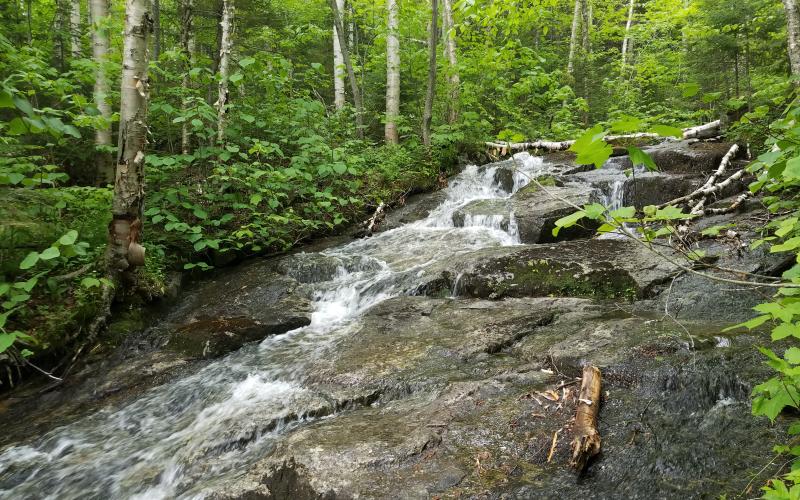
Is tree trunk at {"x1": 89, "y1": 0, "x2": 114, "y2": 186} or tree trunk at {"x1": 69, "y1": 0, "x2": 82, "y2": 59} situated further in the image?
tree trunk at {"x1": 69, "y1": 0, "x2": 82, "y2": 59}

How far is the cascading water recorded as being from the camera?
328 cm

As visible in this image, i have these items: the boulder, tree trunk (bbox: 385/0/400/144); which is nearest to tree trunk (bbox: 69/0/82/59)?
the boulder

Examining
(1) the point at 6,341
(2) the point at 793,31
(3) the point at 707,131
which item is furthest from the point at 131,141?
(3) the point at 707,131

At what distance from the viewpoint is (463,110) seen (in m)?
14.2

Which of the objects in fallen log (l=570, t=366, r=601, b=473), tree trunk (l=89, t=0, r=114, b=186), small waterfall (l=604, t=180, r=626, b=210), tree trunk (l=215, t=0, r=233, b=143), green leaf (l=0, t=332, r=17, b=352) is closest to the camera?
fallen log (l=570, t=366, r=601, b=473)

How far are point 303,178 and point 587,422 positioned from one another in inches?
290

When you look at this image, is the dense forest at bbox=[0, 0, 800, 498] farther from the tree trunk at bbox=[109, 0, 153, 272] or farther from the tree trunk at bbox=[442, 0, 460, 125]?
the tree trunk at bbox=[442, 0, 460, 125]

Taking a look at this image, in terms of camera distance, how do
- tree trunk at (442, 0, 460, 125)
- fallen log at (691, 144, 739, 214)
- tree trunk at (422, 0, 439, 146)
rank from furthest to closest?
tree trunk at (442, 0, 460, 125) < tree trunk at (422, 0, 439, 146) < fallen log at (691, 144, 739, 214)

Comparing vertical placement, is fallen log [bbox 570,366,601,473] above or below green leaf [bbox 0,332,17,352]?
below

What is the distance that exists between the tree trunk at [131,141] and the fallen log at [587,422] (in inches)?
212

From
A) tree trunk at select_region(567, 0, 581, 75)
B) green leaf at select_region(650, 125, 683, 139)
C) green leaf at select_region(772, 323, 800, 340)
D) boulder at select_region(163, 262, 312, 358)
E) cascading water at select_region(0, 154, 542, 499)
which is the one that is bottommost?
cascading water at select_region(0, 154, 542, 499)

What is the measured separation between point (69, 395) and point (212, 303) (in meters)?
2.15

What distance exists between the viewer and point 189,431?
3791 millimetres

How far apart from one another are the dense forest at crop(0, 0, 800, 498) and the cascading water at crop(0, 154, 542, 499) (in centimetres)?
8
